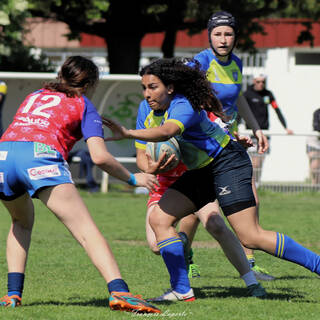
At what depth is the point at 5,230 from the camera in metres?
11.8

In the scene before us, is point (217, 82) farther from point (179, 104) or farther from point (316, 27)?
point (316, 27)

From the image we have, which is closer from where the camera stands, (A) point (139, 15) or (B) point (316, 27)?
(A) point (139, 15)

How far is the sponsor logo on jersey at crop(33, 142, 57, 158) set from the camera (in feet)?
18.6

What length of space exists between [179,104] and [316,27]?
29.9 metres

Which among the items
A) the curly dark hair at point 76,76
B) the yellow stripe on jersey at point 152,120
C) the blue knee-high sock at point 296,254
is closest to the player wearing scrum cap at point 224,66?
the yellow stripe on jersey at point 152,120

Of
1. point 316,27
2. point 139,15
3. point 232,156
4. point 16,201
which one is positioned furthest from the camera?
point 316,27

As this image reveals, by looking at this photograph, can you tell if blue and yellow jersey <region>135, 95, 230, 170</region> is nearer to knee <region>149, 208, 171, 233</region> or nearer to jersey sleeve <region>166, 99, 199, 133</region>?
jersey sleeve <region>166, 99, 199, 133</region>

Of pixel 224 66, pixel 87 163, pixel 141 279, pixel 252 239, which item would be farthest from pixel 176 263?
pixel 87 163

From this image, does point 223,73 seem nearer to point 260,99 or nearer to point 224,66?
point 224,66

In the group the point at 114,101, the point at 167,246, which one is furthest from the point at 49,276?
the point at 114,101

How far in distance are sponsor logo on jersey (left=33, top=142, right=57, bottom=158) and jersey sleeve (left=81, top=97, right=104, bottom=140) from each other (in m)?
0.24

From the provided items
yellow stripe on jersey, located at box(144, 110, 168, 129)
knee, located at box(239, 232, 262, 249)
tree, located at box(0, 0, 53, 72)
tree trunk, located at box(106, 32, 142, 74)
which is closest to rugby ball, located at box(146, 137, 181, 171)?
yellow stripe on jersey, located at box(144, 110, 168, 129)

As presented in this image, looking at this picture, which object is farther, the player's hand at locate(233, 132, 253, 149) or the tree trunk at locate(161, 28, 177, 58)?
the tree trunk at locate(161, 28, 177, 58)

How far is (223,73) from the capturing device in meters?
7.80
